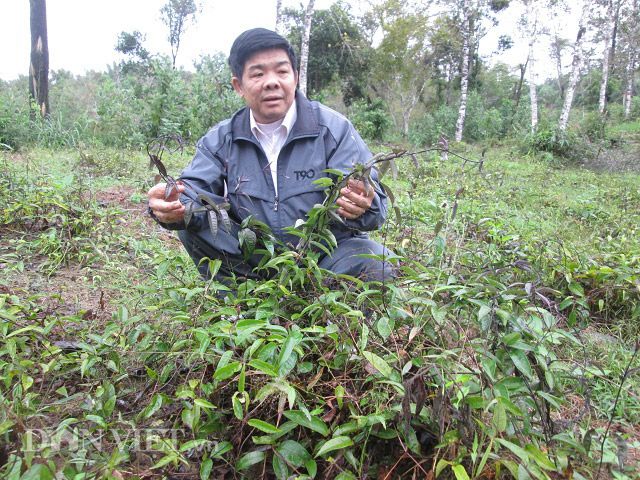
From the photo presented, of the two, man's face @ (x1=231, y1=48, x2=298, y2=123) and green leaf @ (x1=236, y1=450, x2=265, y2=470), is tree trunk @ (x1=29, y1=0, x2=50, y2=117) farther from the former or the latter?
green leaf @ (x1=236, y1=450, x2=265, y2=470)

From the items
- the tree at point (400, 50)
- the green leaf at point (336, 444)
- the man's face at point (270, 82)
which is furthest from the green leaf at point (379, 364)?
the tree at point (400, 50)

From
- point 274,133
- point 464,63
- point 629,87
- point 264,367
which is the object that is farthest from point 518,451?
point 629,87

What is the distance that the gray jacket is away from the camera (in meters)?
2.16

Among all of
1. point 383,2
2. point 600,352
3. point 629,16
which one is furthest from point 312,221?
point 629,16

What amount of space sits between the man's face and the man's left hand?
28.0 inches

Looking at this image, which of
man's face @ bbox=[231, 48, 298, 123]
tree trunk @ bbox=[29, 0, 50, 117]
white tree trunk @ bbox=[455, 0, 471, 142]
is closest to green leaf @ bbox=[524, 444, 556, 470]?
man's face @ bbox=[231, 48, 298, 123]

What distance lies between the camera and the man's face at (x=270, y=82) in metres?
2.21

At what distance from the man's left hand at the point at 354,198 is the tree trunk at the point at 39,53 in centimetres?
790

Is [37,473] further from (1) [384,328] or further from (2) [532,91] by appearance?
(2) [532,91]

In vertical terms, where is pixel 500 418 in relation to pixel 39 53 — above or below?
below

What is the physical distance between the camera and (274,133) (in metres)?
2.32

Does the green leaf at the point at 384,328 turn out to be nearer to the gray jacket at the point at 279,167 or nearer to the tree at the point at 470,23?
the gray jacket at the point at 279,167

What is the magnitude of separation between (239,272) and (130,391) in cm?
77

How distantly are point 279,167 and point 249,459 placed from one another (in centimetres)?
135
